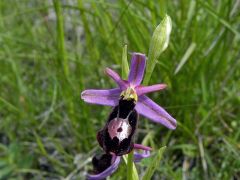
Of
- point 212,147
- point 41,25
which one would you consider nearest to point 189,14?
point 212,147

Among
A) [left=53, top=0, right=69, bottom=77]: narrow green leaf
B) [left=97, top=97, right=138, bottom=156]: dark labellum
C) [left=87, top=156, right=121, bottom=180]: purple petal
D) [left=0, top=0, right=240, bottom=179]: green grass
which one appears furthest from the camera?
[left=0, top=0, right=240, bottom=179]: green grass

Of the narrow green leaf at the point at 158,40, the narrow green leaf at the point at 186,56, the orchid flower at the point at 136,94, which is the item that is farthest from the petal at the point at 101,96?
the narrow green leaf at the point at 186,56

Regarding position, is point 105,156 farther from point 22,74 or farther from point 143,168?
point 22,74

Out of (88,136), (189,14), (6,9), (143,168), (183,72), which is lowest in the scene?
(143,168)

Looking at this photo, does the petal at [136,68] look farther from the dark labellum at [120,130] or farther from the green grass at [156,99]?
the green grass at [156,99]

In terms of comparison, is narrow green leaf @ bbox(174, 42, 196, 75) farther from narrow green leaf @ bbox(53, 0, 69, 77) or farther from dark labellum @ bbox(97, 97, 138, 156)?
dark labellum @ bbox(97, 97, 138, 156)

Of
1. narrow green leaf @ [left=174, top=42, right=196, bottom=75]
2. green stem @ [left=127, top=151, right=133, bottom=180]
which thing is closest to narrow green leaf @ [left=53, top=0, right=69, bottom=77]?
narrow green leaf @ [left=174, top=42, right=196, bottom=75]
